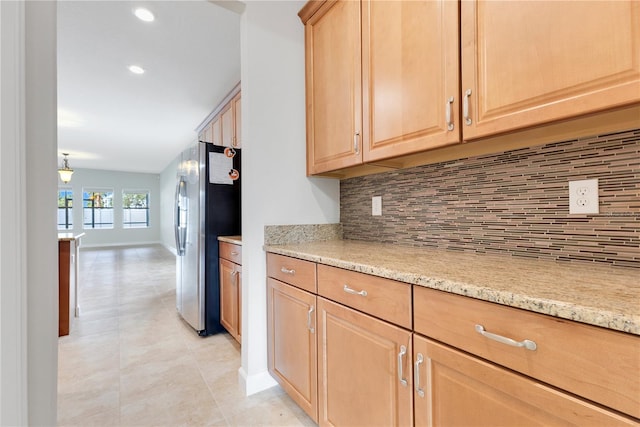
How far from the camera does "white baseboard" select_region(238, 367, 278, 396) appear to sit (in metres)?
1.70

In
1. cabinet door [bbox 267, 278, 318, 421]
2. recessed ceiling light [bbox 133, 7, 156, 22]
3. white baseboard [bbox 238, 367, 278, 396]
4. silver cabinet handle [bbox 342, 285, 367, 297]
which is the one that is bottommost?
white baseboard [bbox 238, 367, 278, 396]

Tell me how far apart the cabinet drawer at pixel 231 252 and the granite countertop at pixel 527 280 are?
1.00m

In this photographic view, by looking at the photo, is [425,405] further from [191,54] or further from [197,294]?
[191,54]

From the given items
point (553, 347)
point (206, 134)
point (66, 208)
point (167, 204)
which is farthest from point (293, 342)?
point (66, 208)

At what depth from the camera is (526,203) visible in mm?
1170

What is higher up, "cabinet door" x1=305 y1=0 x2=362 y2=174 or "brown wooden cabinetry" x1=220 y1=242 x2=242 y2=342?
"cabinet door" x1=305 y1=0 x2=362 y2=174

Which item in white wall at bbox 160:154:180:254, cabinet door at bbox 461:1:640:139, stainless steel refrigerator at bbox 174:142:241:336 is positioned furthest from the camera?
white wall at bbox 160:154:180:254

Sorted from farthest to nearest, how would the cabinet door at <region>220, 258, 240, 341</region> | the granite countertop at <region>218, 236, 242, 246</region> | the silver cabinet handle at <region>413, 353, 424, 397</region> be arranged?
1. the cabinet door at <region>220, 258, 240, 341</region>
2. the granite countertop at <region>218, 236, 242, 246</region>
3. the silver cabinet handle at <region>413, 353, 424, 397</region>

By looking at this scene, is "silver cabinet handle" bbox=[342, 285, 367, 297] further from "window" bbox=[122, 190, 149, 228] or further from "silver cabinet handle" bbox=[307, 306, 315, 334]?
"window" bbox=[122, 190, 149, 228]

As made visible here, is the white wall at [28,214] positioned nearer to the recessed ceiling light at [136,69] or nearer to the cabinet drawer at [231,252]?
the cabinet drawer at [231,252]

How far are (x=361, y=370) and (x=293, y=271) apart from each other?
1.89 feet

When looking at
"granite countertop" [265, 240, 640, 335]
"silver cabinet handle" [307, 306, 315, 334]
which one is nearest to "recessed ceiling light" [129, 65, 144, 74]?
"granite countertop" [265, 240, 640, 335]

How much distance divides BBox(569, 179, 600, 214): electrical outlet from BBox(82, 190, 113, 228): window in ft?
37.7

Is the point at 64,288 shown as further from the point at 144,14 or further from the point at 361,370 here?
the point at 361,370
